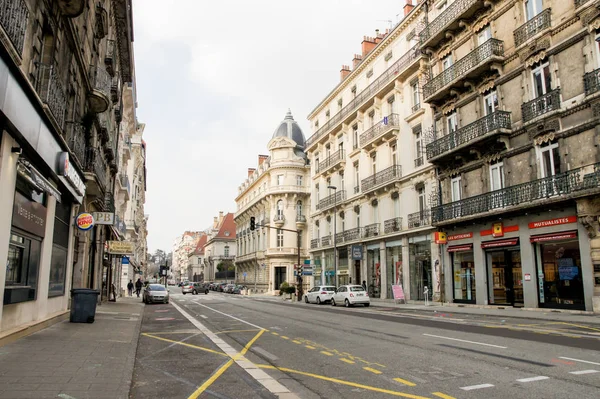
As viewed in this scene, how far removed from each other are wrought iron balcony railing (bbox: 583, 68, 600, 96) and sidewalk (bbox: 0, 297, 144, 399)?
1952 centimetres

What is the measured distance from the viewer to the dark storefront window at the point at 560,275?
19.7m

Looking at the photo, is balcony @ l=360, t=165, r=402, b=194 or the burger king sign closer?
the burger king sign

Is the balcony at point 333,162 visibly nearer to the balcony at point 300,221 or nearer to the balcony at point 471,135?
the balcony at point 471,135

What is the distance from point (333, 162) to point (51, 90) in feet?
109

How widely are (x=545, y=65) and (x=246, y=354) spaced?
65.5 feet

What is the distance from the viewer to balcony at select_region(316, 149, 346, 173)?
141ft

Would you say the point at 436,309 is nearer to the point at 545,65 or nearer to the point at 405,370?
the point at 545,65

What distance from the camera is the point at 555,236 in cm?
2050

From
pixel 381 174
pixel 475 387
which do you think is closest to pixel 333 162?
pixel 381 174

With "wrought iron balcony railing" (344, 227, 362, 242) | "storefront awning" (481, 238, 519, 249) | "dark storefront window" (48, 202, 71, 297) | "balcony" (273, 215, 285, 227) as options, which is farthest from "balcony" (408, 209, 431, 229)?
"balcony" (273, 215, 285, 227)

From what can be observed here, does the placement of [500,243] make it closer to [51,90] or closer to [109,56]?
[51,90]

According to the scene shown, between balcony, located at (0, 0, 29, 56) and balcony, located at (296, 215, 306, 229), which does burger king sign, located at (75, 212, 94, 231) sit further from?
balcony, located at (296, 215, 306, 229)

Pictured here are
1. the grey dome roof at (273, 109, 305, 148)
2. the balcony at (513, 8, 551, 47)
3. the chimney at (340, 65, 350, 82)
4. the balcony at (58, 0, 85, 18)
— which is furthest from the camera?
the grey dome roof at (273, 109, 305, 148)

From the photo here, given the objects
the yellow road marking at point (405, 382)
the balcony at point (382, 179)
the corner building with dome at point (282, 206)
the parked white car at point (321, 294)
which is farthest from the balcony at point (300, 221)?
the yellow road marking at point (405, 382)
